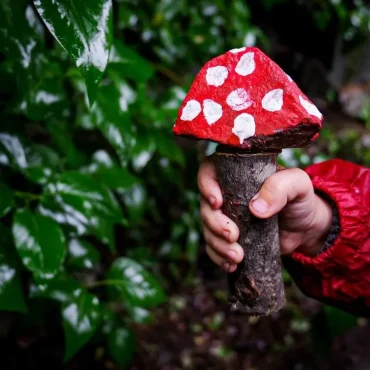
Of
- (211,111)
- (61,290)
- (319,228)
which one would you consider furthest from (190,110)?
(61,290)

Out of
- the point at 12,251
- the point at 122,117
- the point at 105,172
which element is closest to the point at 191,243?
the point at 105,172

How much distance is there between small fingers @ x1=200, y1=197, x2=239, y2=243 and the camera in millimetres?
702

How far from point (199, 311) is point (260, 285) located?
5.37 ft

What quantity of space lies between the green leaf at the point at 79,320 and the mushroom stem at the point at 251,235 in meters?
0.41

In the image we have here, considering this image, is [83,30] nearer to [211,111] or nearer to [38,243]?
[211,111]

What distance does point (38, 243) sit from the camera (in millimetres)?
864

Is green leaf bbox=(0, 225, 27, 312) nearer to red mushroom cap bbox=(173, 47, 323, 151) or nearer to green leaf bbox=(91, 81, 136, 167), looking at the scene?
green leaf bbox=(91, 81, 136, 167)

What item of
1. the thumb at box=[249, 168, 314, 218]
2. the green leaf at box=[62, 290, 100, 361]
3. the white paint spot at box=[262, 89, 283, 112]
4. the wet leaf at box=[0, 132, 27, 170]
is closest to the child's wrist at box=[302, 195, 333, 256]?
the thumb at box=[249, 168, 314, 218]

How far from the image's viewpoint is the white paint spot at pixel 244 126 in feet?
2.11

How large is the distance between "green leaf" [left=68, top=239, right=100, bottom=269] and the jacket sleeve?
0.46 m

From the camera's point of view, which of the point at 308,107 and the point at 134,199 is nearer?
the point at 308,107

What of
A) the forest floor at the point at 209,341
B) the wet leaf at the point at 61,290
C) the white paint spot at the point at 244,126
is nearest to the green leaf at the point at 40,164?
the wet leaf at the point at 61,290

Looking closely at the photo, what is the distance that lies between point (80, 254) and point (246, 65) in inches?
25.7

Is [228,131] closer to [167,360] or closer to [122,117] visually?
[122,117]
